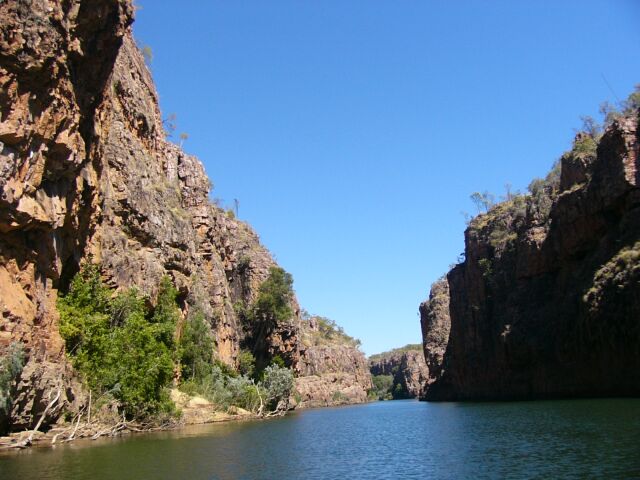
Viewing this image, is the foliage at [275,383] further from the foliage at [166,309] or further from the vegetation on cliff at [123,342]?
the foliage at [166,309]

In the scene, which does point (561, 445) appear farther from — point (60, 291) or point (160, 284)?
point (160, 284)

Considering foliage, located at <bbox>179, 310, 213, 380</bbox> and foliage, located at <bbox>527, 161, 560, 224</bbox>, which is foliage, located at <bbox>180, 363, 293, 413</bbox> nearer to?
foliage, located at <bbox>179, 310, 213, 380</bbox>

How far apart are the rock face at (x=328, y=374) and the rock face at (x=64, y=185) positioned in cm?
7738

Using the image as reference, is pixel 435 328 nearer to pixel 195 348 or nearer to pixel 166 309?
pixel 195 348

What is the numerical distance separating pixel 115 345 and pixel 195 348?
2247 centimetres

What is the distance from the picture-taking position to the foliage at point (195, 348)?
66375mm

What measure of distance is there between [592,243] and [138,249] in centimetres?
5490

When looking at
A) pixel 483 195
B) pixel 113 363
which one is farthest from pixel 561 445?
pixel 483 195

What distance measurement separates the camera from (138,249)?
58688mm

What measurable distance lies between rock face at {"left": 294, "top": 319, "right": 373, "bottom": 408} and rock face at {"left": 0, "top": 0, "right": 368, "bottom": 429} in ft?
254

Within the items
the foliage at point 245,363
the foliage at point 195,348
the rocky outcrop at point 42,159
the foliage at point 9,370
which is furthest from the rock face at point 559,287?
the foliage at point 9,370

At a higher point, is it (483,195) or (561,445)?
(483,195)

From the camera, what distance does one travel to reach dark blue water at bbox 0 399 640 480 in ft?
77.0

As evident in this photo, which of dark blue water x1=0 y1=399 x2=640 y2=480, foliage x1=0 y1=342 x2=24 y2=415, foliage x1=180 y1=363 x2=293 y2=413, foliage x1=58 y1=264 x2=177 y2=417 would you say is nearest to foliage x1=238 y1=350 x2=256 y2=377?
foliage x1=180 y1=363 x2=293 y2=413
